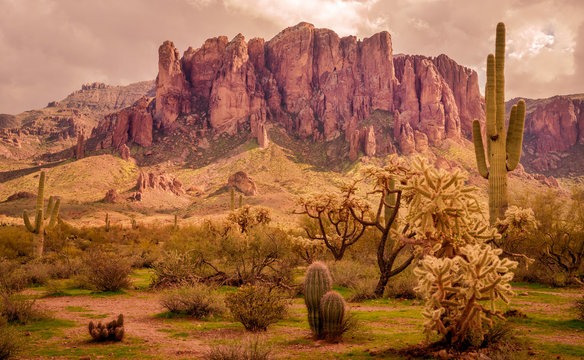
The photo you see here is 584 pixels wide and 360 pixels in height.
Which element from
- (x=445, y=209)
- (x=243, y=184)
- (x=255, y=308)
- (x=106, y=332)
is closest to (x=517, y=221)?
(x=445, y=209)

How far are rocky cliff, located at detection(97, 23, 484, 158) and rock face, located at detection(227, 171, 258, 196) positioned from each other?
30.4 m

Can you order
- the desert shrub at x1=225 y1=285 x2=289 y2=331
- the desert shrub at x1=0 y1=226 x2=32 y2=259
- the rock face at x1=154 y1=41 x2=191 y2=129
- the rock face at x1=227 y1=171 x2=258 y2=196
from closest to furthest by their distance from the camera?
the desert shrub at x1=225 y1=285 x2=289 y2=331 → the desert shrub at x1=0 y1=226 x2=32 y2=259 → the rock face at x1=227 y1=171 x2=258 y2=196 → the rock face at x1=154 y1=41 x2=191 y2=129

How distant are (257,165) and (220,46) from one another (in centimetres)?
7046

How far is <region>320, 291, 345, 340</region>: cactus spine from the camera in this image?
25.8 ft

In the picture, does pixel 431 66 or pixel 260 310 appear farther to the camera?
pixel 431 66

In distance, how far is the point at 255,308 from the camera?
929cm

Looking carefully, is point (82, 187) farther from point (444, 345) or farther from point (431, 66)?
point (431, 66)

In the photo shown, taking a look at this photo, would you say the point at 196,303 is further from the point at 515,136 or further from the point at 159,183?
the point at 159,183

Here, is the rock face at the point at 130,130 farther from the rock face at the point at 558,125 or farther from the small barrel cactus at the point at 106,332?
the rock face at the point at 558,125

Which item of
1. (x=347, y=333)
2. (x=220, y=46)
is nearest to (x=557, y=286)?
(x=347, y=333)

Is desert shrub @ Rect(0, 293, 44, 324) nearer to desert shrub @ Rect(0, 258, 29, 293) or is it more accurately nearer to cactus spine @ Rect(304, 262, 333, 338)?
desert shrub @ Rect(0, 258, 29, 293)

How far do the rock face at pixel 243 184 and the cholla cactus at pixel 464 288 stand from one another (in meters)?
76.3

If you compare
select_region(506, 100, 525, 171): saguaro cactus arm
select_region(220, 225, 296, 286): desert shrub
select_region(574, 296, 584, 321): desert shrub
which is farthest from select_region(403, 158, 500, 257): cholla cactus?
select_region(506, 100, 525, 171): saguaro cactus arm

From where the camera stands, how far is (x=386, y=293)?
1468 centimetres
